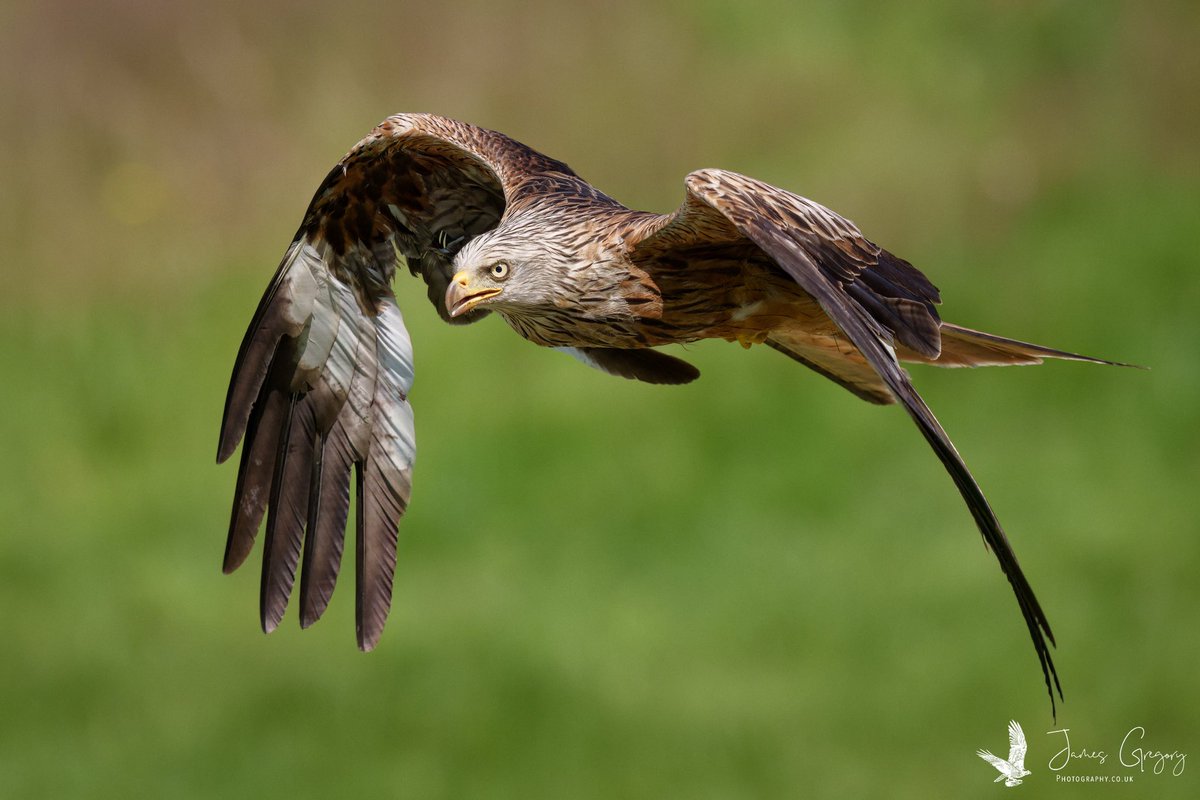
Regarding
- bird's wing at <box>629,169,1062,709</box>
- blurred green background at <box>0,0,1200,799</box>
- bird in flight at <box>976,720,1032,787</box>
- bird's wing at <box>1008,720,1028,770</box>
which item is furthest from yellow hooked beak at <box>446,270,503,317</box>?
blurred green background at <box>0,0,1200,799</box>

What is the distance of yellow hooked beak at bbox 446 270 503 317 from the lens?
294 inches

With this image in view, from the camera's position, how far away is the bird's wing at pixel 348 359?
827cm

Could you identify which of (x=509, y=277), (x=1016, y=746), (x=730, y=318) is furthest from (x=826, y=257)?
(x=1016, y=746)

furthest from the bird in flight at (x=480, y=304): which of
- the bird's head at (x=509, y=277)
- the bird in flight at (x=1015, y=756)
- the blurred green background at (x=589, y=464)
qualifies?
the blurred green background at (x=589, y=464)

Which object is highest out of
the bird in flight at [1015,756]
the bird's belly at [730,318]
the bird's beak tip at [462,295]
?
the bird's beak tip at [462,295]

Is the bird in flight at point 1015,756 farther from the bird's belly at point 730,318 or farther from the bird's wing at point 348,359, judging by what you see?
the bird's belly at point 730,318

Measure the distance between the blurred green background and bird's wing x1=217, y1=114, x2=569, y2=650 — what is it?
6.96 metres

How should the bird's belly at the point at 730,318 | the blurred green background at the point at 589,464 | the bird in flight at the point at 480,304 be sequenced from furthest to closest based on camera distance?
1. the blurred green background at the point at 589,464
2. the bird's belly at the point at 730,318
3. the bird in flight at the point at 480,304

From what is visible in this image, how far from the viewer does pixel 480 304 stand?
7.54 meters

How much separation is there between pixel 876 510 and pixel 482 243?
946cm

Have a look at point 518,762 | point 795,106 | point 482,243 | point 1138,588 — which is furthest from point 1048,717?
point 482,243

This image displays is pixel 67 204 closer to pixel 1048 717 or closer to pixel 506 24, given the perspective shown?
pixel 506 24

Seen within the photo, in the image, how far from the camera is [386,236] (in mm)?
8719

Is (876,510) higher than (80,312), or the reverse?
(80,312)
